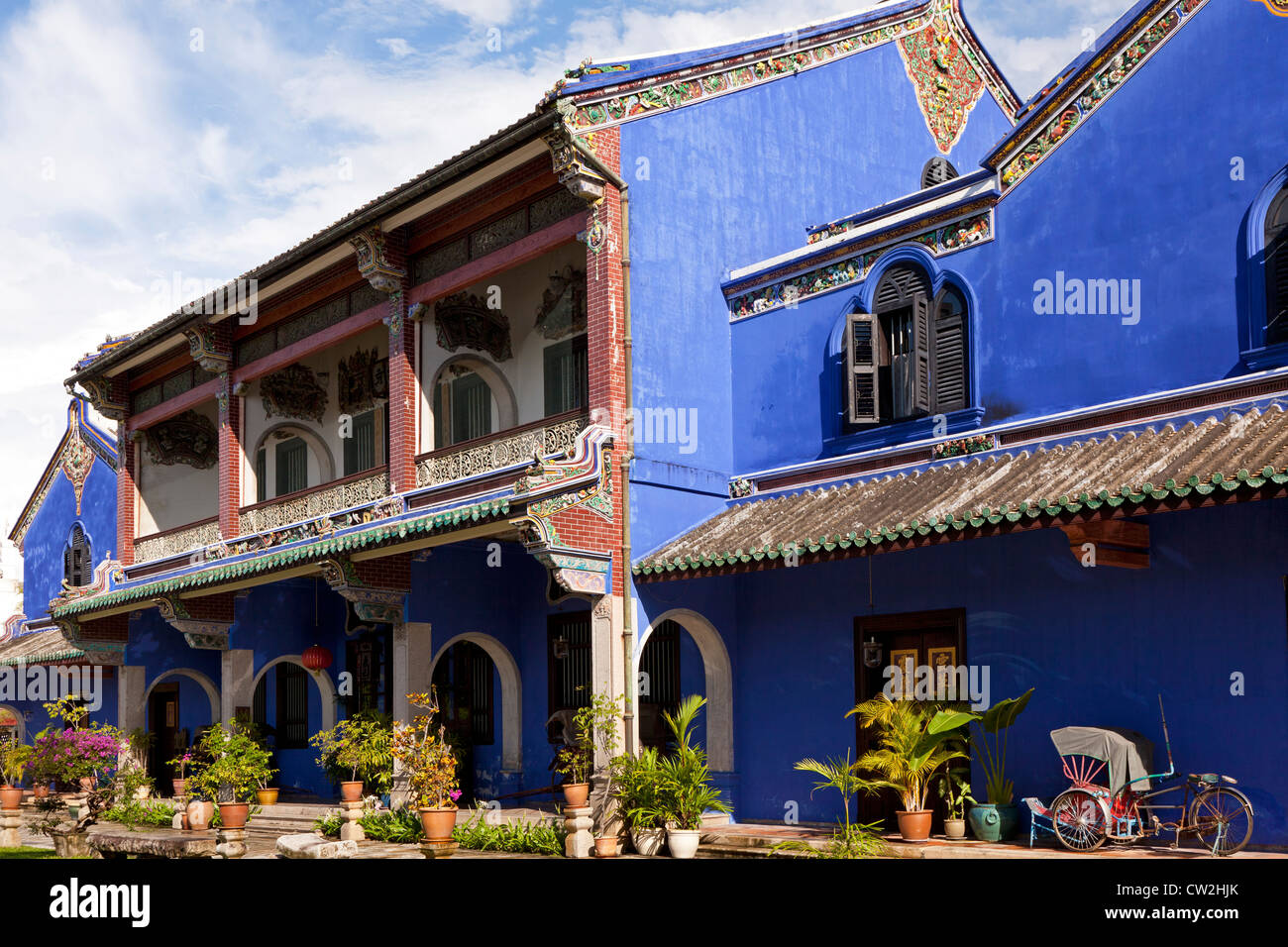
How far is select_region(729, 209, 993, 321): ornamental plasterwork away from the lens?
538 inches

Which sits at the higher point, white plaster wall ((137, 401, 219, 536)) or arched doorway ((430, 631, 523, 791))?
white plaster wall ((137, 401, 219, 536))

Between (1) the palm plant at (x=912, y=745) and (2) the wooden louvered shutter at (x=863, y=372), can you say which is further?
(2) the wooden louvered shutter at (x=863, y=372)

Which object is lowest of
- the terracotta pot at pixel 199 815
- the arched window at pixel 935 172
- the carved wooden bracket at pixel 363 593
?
the terracotta pot at pixel 199 815

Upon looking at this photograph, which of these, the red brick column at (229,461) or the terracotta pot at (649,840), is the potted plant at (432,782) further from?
the red brick column at (229,461)

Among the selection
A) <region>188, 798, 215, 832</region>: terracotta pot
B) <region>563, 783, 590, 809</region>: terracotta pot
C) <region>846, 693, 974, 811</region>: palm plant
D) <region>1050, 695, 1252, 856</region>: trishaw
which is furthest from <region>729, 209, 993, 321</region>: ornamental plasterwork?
<region>188, 798, 215, 832</region>: terracotta pot

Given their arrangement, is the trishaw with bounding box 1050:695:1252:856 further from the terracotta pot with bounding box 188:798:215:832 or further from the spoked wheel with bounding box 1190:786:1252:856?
the terracotta pot with bounding box 188:798:215:832

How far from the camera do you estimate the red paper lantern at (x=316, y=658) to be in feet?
64.7

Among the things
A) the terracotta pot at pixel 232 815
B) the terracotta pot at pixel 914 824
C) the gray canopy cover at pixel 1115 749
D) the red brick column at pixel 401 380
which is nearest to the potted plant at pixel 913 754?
the terracotta pot at pixel 914 824

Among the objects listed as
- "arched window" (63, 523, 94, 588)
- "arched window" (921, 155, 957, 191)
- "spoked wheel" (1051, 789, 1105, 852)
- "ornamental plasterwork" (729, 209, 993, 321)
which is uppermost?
"arched window" (921, 155, 957, 191)

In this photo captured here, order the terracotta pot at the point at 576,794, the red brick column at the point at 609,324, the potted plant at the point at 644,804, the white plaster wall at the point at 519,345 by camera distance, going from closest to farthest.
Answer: the potted plant at the point at 644,804 → the terracotta pot at the point at 576,794 → the red brick column at the point at 609,324 → the white plaster wall at the point at 519,345

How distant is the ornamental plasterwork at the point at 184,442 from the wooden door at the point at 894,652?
548 inches

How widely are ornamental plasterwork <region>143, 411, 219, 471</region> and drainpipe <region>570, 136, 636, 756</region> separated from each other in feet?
36.8

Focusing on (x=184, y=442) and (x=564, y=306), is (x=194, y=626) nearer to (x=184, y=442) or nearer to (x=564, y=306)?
(x=184, y=442)
